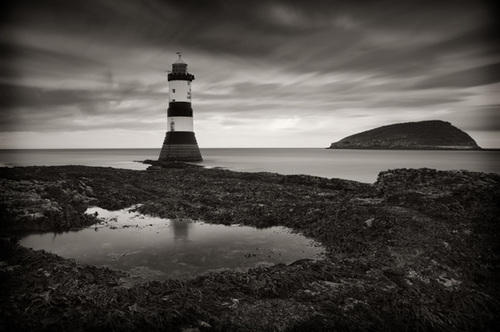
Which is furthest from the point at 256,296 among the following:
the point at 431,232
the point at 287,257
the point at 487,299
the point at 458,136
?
the point at 458,136

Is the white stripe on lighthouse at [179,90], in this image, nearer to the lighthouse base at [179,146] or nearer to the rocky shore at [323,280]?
the lighthouse base at [179,146]

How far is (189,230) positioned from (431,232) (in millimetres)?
7039

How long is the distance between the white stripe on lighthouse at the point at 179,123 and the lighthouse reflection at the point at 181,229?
28.4 m

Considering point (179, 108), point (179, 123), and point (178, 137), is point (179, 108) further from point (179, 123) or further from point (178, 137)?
point (178, 137)

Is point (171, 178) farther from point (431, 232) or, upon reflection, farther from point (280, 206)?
point (431, 232)

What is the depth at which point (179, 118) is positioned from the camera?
38.5 metres

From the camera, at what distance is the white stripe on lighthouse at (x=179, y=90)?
3731 centimetres

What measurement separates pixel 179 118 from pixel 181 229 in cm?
2961

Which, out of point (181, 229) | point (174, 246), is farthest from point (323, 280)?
point (181, 229)

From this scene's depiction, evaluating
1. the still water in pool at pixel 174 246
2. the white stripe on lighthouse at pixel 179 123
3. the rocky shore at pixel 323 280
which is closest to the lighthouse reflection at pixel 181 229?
the still water in pool at pixel 174 246

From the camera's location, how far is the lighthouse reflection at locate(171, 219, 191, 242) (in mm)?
9586

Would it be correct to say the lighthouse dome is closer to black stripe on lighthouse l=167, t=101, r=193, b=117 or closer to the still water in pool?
black stripe on lighthouse l=167, t=101, r=193, b=117

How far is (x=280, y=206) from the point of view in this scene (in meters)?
12.7

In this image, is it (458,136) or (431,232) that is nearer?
(431,232)
